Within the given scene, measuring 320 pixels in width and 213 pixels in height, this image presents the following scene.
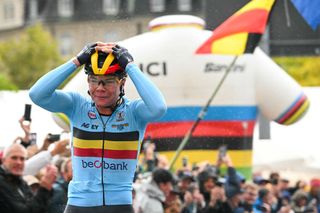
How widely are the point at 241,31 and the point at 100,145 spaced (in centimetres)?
524

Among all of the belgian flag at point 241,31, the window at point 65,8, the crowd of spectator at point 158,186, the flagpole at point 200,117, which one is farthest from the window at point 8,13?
the belgian flag at point 241,31

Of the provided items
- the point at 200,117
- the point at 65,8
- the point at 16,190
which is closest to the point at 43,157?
the point at 16,190

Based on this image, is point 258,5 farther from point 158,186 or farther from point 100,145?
point 100,145

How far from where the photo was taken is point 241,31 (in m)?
13.2

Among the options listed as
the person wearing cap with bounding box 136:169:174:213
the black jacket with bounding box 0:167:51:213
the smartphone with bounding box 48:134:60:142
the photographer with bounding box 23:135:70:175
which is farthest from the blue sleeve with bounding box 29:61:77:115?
the smartphone with bounding box 48:134:60:142

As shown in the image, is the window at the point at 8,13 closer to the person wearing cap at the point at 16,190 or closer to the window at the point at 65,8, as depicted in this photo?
the window at the point at 65,8

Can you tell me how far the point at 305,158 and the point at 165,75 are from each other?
2037 mm

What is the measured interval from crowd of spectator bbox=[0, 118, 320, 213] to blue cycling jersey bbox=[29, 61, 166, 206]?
6.71ft

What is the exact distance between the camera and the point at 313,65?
28922mm

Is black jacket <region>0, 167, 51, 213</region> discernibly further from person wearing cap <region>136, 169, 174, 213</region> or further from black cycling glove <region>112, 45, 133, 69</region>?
black cycling glove <region>112, 45, 133, 69</region>

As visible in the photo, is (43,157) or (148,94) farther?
(43,157)

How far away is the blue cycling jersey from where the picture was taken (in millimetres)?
8133

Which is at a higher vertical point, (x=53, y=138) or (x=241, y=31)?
(x=241, y=31)

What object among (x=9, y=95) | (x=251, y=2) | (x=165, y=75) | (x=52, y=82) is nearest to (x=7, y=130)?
(x=9, y=95)
